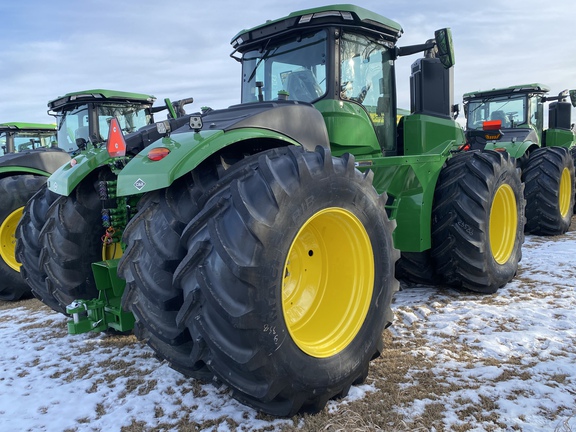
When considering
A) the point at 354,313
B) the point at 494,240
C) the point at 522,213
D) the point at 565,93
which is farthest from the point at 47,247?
the point at 565,93

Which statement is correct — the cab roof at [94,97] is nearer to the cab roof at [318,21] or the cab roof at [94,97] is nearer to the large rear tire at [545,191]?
the cab roof at [318,21]

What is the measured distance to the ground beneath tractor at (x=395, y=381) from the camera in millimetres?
2500

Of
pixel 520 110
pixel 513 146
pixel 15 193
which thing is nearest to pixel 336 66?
pixel 15 193

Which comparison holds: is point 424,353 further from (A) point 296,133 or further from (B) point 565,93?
(B) point 565,93

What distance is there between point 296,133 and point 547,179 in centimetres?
591

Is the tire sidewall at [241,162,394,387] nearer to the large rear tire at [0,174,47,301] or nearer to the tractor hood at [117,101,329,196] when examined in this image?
the tractor hood at [117,101,329,196]

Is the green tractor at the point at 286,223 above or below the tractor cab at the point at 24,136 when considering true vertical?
below

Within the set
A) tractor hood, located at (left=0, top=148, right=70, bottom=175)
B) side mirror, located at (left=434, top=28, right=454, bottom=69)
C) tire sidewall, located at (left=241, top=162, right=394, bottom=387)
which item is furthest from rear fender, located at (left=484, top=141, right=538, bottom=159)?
tractor hood, located at (left=0, top=148, right=70, bottom=175)

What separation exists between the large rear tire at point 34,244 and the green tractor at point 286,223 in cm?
52

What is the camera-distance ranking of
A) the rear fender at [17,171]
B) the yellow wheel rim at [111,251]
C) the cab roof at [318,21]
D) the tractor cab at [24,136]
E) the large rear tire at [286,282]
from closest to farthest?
the large rear tire at [286,282] < the yellow wheel rim at [111,251] < the cab roof at [318,21] < the rear fender at [17,171] < the tractor cab at [24,136]

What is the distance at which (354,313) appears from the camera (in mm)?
2848

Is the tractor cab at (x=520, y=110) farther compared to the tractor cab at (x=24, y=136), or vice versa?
the tractor cab at (x=24, y=136)

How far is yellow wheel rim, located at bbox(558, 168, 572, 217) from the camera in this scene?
26.9ft

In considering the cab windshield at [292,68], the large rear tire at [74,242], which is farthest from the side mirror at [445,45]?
the large rear tire at [74,242]
